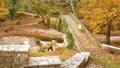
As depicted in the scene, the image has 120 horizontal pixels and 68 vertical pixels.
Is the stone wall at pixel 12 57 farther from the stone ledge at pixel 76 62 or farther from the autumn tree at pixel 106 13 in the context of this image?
the autumn tree at pixel 106 13

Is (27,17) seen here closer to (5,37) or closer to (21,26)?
(21,26)

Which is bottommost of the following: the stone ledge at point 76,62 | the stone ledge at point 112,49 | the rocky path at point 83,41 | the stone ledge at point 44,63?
the rocky path at point 83,41

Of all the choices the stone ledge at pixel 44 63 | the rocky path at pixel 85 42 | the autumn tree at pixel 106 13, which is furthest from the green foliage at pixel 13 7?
the stone ledge at pixel 44 63

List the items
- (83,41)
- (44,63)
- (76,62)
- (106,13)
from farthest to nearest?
(106,13), (83,41), (76,62), (44,63)

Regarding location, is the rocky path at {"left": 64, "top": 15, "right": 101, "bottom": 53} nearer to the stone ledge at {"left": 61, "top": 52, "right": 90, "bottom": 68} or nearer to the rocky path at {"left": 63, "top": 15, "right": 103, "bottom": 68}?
the rocky path at {"left": 63, "top": 15, "right": 103, "bottom": 68}

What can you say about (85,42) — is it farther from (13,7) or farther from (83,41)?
(13,7)

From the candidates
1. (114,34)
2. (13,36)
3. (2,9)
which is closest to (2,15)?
(2,9)

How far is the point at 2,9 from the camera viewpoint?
4822cm

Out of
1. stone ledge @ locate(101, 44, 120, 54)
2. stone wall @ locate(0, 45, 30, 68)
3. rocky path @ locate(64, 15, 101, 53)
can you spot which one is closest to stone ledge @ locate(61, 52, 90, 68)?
stone wall @ locate(0, 45, 30, 68)

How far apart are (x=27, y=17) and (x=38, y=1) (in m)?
8.71

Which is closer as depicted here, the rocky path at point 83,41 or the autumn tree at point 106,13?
the rocky path at point 83,41

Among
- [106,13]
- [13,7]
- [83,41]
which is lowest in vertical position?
[83,41]

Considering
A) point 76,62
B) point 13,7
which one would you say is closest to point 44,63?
point 76,62

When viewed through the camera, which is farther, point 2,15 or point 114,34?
point 2,15
